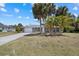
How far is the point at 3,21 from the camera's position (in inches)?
173

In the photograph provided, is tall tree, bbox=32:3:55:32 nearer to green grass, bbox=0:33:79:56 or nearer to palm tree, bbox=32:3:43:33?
palm tree, bbox=32:3:43:33

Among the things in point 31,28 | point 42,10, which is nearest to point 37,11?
point 42,10

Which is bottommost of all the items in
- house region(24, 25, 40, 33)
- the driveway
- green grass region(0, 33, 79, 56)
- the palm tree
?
green grass region(0, 33, 79, 56)

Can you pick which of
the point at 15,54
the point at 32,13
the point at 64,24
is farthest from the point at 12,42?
the point at 64,24

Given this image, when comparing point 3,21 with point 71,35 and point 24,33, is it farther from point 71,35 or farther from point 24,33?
point 71,35

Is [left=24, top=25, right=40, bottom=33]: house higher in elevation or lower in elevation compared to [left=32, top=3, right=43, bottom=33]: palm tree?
lower

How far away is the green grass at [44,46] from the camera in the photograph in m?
4.37

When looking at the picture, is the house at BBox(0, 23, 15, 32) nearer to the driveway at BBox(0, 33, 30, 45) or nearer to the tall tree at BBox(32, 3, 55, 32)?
the driveway at BBox(0, 33, 30, 45)

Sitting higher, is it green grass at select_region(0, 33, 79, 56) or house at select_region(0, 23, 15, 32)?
house at select_region(0, 23, 15, 32)

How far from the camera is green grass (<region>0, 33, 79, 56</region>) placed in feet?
14.3

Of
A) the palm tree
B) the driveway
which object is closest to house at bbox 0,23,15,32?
the driveway

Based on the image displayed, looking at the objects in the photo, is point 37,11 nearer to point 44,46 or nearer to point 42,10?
point 42,10

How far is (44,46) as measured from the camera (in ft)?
14.6

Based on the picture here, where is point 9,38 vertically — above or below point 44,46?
above
